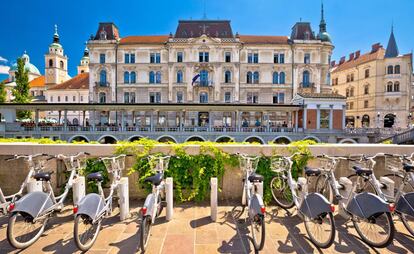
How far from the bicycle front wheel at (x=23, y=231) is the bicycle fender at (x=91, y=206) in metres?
0.71

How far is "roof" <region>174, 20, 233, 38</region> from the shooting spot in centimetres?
4119

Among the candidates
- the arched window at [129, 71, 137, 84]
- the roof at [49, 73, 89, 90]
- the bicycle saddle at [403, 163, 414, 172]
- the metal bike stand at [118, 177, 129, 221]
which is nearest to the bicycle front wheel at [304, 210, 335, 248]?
the bicycle saddle at [403, 163, 414, 172]

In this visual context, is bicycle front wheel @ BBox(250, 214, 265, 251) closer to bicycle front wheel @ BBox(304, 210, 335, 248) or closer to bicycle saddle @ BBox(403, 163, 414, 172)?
bicycle front wheel @ BBox(304, 210, 335, 248)

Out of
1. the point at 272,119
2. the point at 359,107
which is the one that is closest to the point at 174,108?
the point at 272,119

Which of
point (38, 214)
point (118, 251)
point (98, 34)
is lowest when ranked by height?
point (118, 251)

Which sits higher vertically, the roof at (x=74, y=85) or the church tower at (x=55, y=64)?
the church tower at (x=55, y=64)

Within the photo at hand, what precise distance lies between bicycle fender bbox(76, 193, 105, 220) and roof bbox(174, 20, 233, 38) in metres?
41.7

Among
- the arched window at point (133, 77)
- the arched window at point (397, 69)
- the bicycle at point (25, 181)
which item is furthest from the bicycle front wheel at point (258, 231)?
the arched window at point (397, 69)

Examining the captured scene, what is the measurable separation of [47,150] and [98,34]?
44747 millimetres

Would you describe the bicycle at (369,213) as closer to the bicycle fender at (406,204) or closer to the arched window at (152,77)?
the bicycle fender at (406,204)

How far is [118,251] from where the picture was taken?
3.15 metres

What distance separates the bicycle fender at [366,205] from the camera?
3078 mm

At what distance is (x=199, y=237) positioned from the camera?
3555mm

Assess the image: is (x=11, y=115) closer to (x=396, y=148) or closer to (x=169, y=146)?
(x=169, y=146)
